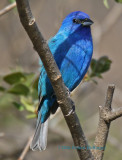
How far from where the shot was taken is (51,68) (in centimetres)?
222

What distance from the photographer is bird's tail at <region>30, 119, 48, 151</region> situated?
314 cm

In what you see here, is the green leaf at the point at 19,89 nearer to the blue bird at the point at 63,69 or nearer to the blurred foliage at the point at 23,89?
the blurred foliage at the point at 23,89

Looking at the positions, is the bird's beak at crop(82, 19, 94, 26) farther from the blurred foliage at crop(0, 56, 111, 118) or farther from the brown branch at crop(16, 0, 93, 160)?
the brown branch at crop(16, 0, 93, 160)

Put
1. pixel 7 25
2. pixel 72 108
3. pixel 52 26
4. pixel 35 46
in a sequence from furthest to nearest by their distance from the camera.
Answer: pixel 52 26 → pixel 7 25 → pixel 72 108 → pixel 35 46

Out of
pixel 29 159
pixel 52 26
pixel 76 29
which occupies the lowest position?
pixel 29 159

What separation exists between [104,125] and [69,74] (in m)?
0.89

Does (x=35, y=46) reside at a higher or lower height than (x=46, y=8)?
lower

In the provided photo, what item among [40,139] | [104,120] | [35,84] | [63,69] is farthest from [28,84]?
[104,120]

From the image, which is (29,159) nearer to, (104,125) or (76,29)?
(76,29)

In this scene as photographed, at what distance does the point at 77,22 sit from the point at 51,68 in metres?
1.54

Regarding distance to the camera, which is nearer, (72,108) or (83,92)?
A: (72,108)

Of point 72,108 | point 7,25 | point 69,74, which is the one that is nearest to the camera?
point 72,108

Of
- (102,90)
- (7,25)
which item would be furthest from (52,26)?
(102,90)

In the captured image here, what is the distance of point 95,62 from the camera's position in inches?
133
